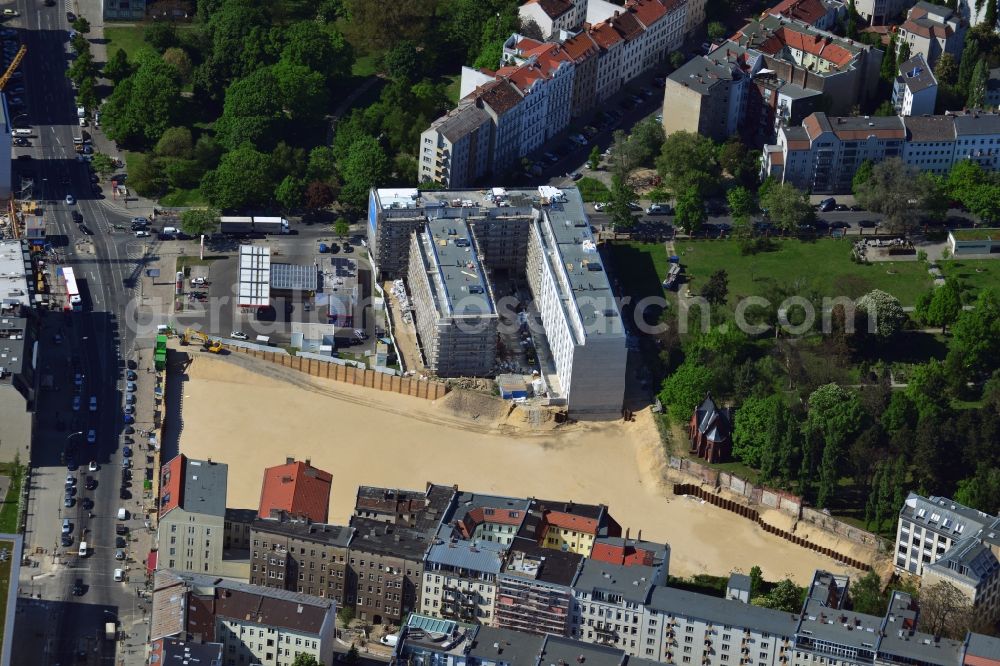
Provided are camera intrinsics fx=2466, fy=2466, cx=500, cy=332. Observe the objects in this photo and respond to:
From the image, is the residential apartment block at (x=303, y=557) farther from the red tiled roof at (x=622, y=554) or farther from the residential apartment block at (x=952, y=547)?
the residential apartment block at (x=952, y=547)

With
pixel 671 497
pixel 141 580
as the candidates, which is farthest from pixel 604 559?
pixel 141 580

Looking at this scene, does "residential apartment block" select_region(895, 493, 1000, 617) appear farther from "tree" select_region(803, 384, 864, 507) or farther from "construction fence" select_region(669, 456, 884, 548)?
"tree" select_region(803, 384, 864, 507)

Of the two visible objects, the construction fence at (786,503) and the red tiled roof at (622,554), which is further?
the construction fence at (786,503)

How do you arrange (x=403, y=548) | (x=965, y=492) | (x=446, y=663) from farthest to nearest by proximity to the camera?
(x=965, y=492)
(x=403, y=548)
(x=446, y=663)

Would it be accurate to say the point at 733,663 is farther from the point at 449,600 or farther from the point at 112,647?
the point at 112,647

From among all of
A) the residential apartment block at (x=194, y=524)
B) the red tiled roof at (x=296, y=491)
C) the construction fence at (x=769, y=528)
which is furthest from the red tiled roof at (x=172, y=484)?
the construction fence at (x=769, y=528)

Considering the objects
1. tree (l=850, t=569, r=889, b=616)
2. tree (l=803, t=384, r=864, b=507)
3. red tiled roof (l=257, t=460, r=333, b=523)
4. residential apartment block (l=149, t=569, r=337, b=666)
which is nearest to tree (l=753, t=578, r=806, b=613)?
tree (l=850, t=569, r=889, b=616)
